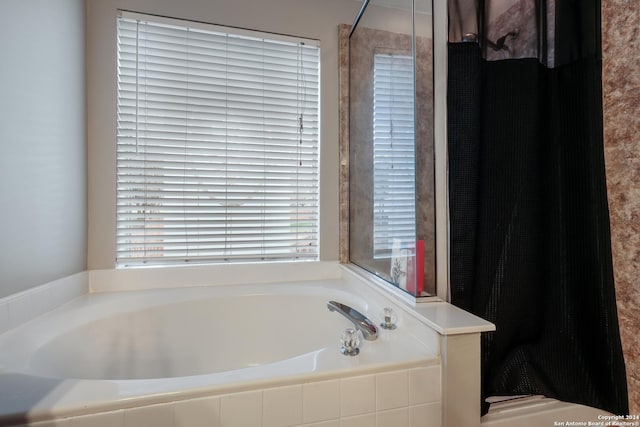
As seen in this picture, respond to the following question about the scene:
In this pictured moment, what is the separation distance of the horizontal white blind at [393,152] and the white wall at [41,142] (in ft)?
4.74

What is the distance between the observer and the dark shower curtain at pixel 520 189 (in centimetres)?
99

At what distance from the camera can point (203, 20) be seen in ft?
5.41

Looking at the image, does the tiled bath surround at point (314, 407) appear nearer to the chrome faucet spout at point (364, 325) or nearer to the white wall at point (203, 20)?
the chrome faucet spout at point (364, 325)

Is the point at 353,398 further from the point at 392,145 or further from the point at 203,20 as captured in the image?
the point at 203,20

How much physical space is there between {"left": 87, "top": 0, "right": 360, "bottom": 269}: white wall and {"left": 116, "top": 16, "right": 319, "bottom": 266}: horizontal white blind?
0.05m

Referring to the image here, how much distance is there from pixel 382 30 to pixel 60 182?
168cm

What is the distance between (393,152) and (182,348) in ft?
4.56

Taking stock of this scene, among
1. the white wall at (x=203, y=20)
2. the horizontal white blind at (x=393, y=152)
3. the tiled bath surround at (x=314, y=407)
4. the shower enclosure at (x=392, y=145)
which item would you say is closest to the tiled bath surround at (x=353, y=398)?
the tiled bath surround at (x=314, y=407)

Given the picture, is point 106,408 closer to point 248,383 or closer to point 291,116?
point 248,383

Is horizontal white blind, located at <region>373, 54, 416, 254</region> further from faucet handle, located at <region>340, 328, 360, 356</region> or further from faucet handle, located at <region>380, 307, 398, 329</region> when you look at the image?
faucet handle, located at <region>340, 328, 360, 356</region>

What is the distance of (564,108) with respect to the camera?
1.02 metres

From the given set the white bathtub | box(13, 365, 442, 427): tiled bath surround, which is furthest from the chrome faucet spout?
box(13, 365, 442, 427): tiled bath surround

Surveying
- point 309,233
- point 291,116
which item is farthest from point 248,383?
point 291,116

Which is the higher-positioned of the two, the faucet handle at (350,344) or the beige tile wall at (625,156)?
the beige tile wall at (625,156)
